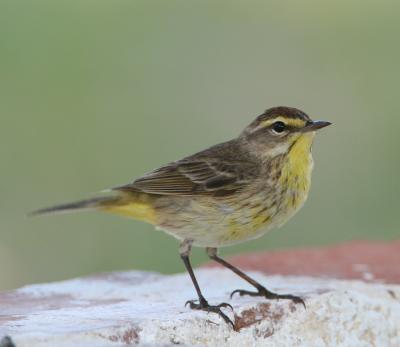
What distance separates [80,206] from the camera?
229 inches

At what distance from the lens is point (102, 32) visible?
1312 centimetres

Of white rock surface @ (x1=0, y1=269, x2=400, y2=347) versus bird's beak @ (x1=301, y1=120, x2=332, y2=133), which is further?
bird's beak @ (x1=301, y1=120, x2=332, y2=133)

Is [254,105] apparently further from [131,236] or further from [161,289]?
[161,289]

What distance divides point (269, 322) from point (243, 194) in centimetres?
99

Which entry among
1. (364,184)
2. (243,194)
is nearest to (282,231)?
(364,184)

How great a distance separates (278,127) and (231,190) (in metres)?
0.53

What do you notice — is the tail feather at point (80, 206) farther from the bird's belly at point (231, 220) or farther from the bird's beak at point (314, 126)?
A: the bird's beak at point (314, 126)

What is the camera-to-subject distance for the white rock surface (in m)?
4.31

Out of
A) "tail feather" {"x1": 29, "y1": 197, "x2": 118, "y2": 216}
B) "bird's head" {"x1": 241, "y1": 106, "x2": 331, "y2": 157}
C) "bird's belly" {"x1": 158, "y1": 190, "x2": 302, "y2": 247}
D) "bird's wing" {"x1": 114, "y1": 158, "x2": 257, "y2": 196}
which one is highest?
"bird's head" {"x1": 241, "y1": 106, "x2": 331, "y2": 157}

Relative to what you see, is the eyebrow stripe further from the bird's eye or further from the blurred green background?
the blurred green background

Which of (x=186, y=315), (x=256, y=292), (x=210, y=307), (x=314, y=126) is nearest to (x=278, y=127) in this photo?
(x=314, y=126)

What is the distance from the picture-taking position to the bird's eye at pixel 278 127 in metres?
5.96

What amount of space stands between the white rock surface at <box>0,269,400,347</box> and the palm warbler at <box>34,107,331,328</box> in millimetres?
264

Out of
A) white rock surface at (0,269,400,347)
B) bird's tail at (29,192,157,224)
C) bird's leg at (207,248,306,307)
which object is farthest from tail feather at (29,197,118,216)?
bird's leg at (207,248,306,307)
